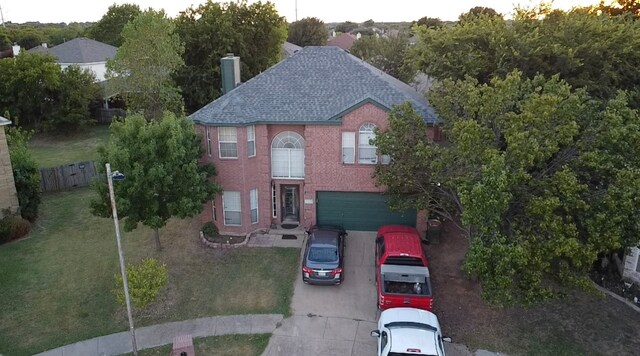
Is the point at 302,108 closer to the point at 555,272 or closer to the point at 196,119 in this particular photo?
the point at 196,119

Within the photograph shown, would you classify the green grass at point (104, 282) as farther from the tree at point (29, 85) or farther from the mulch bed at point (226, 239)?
the tree at point (29, 85)

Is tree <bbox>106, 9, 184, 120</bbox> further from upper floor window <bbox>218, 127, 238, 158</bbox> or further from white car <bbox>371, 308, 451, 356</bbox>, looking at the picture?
white car <bbox>371, 308, 451, 356</bbox>

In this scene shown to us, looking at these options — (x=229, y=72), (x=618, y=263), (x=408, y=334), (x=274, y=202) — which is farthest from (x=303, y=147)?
(x=618, y=263)

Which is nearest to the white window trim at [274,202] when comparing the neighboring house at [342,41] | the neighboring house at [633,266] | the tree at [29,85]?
the neighboring house at [633,266]

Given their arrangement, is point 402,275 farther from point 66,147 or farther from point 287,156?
point 66,147

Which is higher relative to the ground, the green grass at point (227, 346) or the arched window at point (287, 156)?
the arched window at point (287, 156)

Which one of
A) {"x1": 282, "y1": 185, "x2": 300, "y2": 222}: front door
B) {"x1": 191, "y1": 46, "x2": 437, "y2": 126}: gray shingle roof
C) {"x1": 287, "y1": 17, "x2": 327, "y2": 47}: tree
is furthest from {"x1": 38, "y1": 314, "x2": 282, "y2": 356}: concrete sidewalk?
{"x1": 287, "y1": 17, "x2": 327, "y2": 47}: tree
